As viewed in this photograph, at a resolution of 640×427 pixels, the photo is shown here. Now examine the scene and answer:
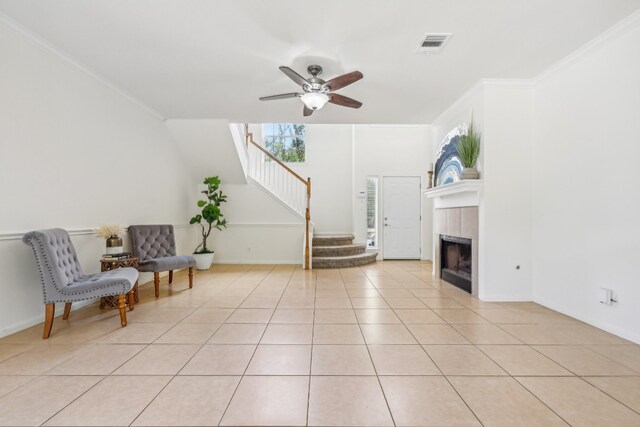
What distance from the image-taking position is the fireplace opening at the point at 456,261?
4.48 meters

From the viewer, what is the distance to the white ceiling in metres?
2.48

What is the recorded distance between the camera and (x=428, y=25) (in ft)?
8.87

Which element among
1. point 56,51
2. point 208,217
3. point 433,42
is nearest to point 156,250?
point 208,217

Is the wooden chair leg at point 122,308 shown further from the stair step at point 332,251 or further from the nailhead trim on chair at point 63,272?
the stair step at point 332,251

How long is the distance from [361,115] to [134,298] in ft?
14.6

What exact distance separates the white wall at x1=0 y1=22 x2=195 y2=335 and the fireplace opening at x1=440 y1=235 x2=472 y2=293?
203 inches

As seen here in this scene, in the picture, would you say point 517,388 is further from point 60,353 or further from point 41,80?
point 41,80

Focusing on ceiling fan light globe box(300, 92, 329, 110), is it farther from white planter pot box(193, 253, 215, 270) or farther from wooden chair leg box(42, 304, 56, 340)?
white planter pot box(193, 253, 215, 270)

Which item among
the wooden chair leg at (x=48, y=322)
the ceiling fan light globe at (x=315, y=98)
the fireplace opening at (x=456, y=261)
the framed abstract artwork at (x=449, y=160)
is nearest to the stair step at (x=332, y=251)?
the fireplace opening at (x=456, y=261)

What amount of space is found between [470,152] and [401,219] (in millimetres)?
3603

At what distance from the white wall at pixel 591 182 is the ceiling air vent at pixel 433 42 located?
1.52m

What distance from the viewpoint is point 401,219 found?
7520mm

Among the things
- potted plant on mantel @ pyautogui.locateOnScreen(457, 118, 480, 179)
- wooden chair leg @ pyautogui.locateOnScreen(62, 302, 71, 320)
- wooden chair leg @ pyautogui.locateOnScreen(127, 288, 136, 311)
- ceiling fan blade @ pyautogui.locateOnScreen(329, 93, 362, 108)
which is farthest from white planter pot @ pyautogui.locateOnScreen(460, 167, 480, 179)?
wooden chair leg @ pyautogui.locateOnScreen(62, 302, 71, 320)

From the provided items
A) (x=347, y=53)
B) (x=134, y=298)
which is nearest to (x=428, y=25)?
(x=347, y=53)
